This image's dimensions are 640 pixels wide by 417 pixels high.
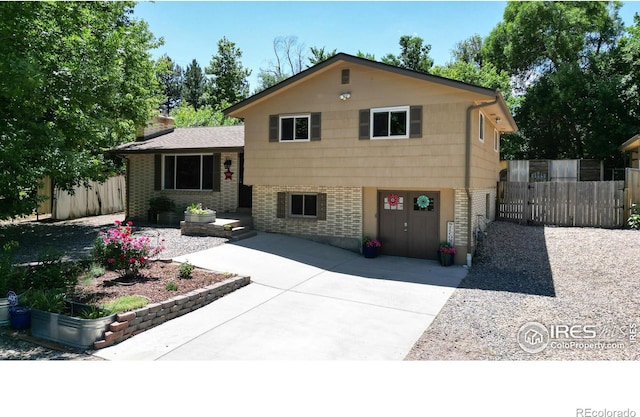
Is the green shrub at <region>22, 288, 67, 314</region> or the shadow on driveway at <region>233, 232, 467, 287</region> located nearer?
the green shrub at <region>22, 288, 67, 314</region>

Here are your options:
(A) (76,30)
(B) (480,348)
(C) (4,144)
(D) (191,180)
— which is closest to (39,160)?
(C) (4,144)

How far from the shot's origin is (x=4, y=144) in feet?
30.8

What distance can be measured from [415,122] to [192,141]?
9572 mm

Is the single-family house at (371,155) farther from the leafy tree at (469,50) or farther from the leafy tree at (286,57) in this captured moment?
the leafy tree at (469,50)

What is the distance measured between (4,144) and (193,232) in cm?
531

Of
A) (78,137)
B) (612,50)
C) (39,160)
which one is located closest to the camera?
(39,160)

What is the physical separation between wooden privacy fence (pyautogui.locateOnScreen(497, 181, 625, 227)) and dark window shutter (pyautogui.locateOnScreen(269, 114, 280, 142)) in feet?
30.5

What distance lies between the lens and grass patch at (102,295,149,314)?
640 centimetres

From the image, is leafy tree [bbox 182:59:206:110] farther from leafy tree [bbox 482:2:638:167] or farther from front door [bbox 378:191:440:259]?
front door [bbox 378:191:440:259]

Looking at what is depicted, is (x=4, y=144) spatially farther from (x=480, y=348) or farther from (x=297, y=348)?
(x=480, y=348)

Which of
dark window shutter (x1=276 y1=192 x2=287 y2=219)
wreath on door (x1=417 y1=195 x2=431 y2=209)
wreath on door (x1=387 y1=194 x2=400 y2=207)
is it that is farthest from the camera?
dark window shutter (x1=276 y1=192 x2=287 y2=219)

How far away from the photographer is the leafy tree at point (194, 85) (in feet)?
174

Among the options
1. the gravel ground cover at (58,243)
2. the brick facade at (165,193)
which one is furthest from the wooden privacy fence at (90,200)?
the brick facade at (165,193)

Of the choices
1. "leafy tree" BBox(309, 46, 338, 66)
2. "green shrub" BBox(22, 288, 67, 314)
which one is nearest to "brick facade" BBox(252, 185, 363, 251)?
"green shrub" BBox(22, 288, 67, 314)
